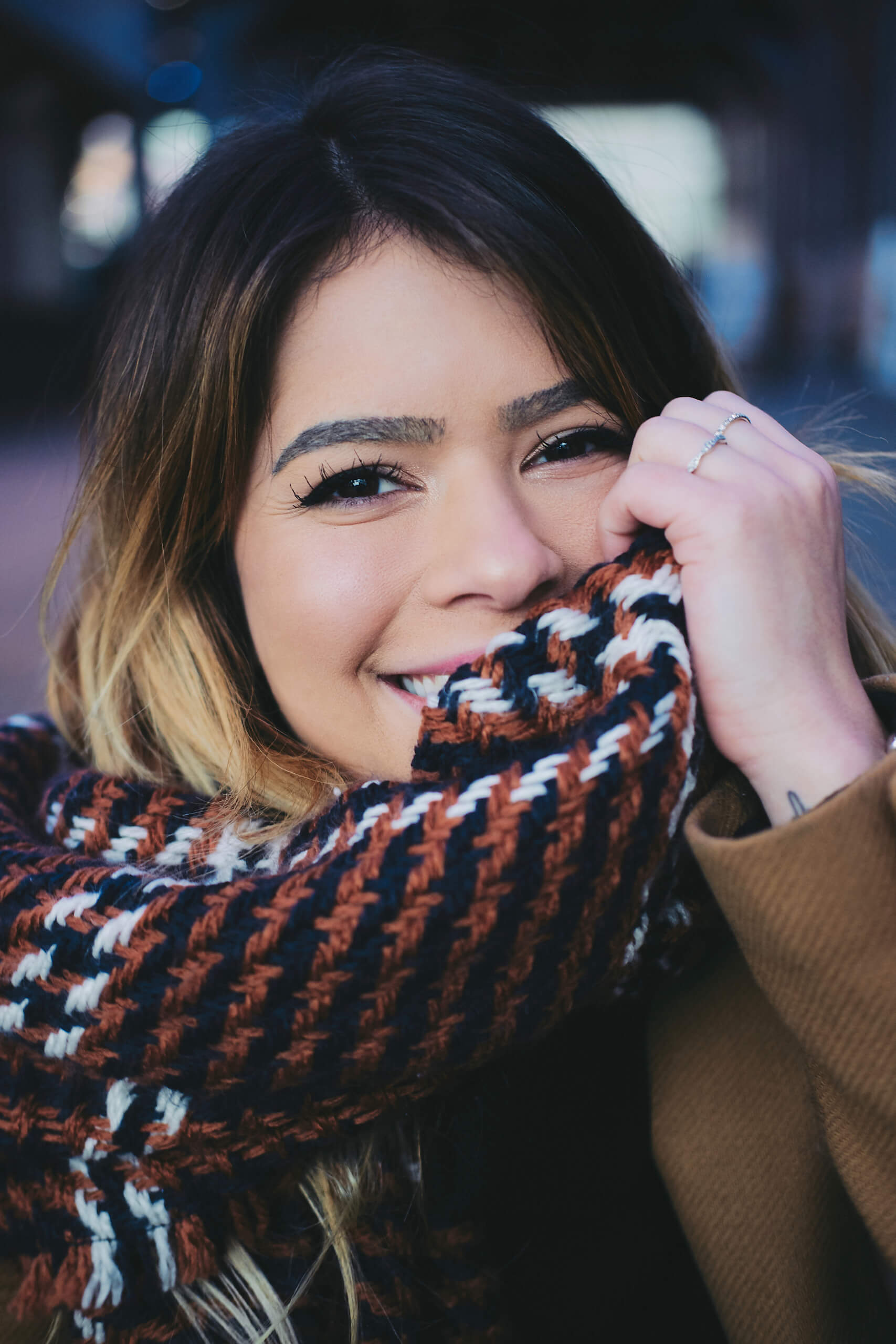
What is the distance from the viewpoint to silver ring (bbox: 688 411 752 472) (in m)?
1.11

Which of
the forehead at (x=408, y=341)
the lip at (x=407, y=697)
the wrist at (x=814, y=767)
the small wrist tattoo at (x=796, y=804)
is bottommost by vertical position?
the small wrist tattoo at (x=796, y=804)

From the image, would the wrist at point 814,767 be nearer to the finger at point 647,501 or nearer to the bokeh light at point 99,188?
the finger at point 647,501

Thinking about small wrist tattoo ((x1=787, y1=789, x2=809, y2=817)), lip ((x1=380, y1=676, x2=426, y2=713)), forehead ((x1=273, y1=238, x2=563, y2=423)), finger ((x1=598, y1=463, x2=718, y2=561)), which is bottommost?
small wrist tattoo ((x1=787, y1=789, x2=809, y2=817))

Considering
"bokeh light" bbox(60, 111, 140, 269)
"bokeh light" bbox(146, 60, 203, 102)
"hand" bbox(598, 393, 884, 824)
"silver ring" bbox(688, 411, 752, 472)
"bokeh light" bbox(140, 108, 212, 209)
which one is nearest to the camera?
"hand" bbox(598, 393, 884, 824)

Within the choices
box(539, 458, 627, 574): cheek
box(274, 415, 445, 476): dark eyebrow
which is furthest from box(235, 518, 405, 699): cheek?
box(539, 458, 627, 574): cheek

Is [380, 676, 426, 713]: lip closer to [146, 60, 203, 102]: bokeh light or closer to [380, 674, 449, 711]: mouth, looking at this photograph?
[380, 674, 449, 711]: mouth

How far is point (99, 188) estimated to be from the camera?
42.2 feet

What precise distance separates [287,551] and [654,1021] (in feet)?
2.60

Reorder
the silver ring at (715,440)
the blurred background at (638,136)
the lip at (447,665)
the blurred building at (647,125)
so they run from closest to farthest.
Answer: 1. the silver ring at (715,440)
2. the lip at (447,665)
3. the blurred background at (638,136)
4. the blurred building at (647,125)

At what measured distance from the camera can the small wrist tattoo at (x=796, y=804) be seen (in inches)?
38.9

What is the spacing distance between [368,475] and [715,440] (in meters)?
0.43

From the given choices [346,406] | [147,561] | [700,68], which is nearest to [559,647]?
[346,406]

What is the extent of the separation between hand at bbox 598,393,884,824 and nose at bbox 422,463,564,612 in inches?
5.3

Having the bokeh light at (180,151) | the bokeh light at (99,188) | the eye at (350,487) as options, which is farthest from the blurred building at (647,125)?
the eye at (350,487)
